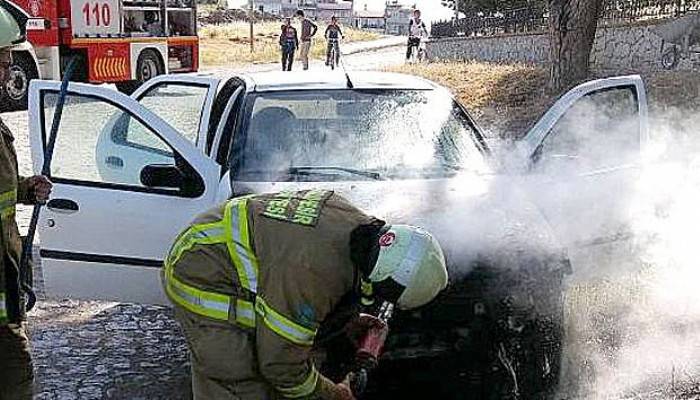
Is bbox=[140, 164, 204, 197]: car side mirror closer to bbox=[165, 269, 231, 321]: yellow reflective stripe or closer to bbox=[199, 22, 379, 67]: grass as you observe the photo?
bbox=[165, 269, 231, 321]: yellow reflective stripe

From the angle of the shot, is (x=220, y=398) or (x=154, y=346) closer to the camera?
(x=220, y=398)

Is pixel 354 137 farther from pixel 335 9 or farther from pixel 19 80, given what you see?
pixel 335 9

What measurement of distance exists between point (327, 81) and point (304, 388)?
3112 millimetres

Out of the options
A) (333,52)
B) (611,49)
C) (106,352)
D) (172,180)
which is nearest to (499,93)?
(611,49)

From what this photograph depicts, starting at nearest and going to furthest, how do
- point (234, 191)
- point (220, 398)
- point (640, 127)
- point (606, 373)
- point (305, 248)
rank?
point (305, 248) → point (220, 398) → point (234, 191) → point (606, 373) → point (640, 127)

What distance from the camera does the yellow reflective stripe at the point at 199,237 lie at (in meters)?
2.54

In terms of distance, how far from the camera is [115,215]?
180 inches

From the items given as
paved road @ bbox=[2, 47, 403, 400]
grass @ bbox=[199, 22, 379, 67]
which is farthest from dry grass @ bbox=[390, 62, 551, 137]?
grass @ bbox=[199, 22, 379, 67]

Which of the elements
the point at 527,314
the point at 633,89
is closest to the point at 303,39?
the point at 633,89

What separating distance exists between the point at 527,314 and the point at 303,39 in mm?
23990

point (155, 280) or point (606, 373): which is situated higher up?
point (155, 280)

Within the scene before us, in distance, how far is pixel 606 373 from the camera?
15.7 feet

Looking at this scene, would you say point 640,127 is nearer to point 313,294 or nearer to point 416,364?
point 416,364

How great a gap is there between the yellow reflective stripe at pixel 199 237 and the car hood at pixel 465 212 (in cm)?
142
